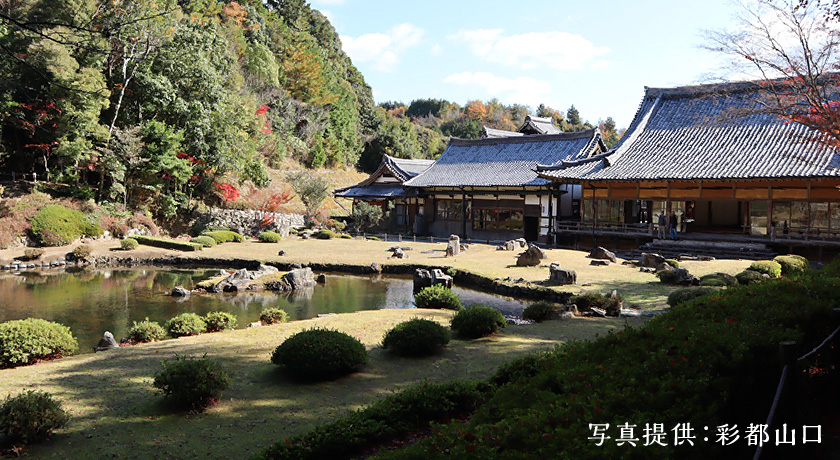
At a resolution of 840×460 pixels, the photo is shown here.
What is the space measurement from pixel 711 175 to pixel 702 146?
376 cm

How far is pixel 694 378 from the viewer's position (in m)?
4.48

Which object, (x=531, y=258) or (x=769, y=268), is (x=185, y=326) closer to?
(x=531, y=258)

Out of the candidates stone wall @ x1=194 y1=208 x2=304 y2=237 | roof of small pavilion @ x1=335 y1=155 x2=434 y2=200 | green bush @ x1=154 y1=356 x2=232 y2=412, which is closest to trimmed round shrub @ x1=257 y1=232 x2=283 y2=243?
stone wall @ x1=194 y1=208 x2=304 y2=237

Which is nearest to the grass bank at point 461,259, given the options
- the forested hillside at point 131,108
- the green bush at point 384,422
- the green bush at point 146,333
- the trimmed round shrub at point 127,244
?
the trimmed round shrub at point 127,244

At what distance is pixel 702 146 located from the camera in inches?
1092

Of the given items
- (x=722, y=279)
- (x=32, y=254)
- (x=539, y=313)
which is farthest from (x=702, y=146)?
(x=32, y=254)

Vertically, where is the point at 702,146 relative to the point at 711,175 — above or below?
above

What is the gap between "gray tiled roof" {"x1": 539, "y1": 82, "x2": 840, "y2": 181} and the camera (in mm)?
23719

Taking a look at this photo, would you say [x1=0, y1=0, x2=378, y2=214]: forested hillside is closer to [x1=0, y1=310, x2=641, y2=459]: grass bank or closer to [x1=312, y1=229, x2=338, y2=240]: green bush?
[x1=312, y1=229, x2=338, y2=240]: green bush

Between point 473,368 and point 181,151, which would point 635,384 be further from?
point 181,151

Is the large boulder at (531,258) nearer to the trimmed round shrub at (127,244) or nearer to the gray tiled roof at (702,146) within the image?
the gray tiled roof at (702,146)

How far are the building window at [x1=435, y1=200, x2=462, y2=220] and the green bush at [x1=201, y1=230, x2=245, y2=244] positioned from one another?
47.9 ft

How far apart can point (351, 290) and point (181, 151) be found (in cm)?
2130

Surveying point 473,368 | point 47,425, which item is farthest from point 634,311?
point 47,425
